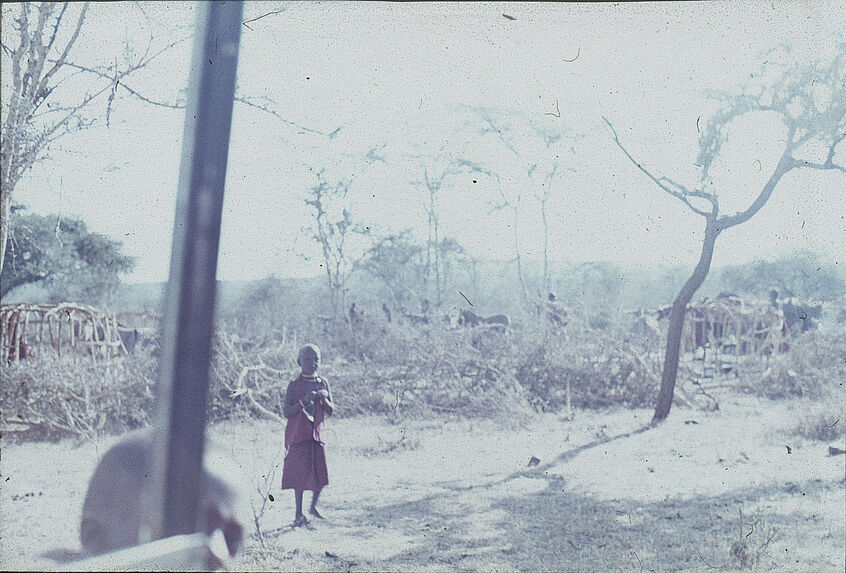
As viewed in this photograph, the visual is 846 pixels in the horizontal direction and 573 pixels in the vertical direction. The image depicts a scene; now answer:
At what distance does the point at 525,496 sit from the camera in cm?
430

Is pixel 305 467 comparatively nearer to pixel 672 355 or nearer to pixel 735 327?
pixel 672 355

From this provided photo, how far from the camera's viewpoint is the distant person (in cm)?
→ 370

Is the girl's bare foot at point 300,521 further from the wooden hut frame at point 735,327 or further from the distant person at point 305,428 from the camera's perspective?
the wooden hut frame at point 735,327

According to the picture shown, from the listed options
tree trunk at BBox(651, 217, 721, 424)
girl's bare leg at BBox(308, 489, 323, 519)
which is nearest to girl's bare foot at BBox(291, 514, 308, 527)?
girl's bare leg at BBox(308, 489, 323, 519)

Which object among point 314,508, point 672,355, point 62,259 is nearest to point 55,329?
point 62,259

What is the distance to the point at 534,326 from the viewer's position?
5.92 meters

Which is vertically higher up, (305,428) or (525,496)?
(305,428)

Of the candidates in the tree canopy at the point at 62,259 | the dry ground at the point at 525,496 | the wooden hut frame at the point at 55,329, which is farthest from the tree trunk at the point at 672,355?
the wooden hut frame at the point at 55,329

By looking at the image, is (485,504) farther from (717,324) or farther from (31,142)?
(717,324)

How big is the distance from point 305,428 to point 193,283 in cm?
136

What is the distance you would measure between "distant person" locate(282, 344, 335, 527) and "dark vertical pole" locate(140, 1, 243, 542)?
1.01m

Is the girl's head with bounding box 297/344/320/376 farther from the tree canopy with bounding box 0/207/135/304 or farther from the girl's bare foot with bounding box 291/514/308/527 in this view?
the tree canopy with bounding box 0/207/135/304

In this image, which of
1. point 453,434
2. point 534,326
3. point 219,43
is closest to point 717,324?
point 534,326

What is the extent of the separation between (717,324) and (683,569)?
15.3 feet
